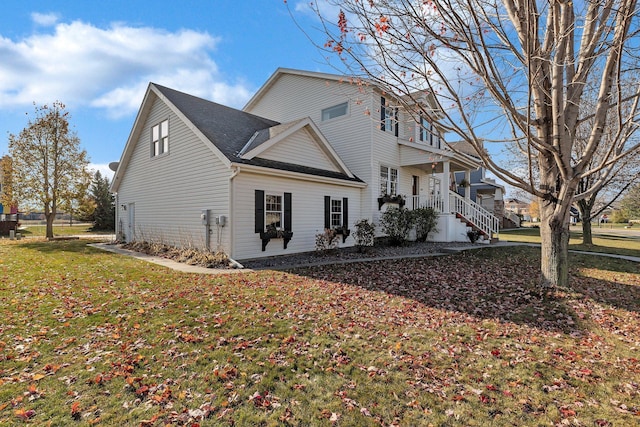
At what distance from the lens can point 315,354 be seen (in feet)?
12.7

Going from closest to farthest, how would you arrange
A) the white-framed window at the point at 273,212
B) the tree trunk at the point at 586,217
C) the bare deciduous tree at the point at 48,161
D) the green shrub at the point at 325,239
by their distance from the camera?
1. the white-framed window at the point at 273,212
2. the green shrub at the point at 325,239
3. the tree trunk at the point at 586,217
4. the bare deciduous tree at the point at 48,161

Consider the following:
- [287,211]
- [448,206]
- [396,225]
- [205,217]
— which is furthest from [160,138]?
[448,206]

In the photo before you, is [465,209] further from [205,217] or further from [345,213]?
[205,217]

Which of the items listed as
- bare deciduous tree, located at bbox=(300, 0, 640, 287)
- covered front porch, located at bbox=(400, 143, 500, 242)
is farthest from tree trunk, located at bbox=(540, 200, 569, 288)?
covered front porch, located at bbox=(400, 143, 500, 242)

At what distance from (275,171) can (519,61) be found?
742cm

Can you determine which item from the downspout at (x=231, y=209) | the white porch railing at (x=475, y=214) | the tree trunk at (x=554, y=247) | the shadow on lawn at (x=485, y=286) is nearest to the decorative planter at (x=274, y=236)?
the downspout at (x=231, y=209)

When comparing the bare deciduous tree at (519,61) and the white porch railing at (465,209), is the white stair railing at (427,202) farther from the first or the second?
the bare deciduous tree at (519,61)

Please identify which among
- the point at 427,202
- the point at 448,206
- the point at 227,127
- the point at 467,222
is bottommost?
the point at 467,222

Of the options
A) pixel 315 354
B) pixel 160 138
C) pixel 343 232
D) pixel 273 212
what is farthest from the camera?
pixel 160 138

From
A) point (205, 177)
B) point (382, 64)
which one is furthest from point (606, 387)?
point (205, 177)

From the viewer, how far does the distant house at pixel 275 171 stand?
421 inches

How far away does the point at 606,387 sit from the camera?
3.25 m

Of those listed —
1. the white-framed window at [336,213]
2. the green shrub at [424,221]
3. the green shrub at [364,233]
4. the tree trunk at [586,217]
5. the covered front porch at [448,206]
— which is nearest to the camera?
the green shrub at [364,233]

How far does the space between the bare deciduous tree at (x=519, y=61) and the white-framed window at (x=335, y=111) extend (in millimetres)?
9994
